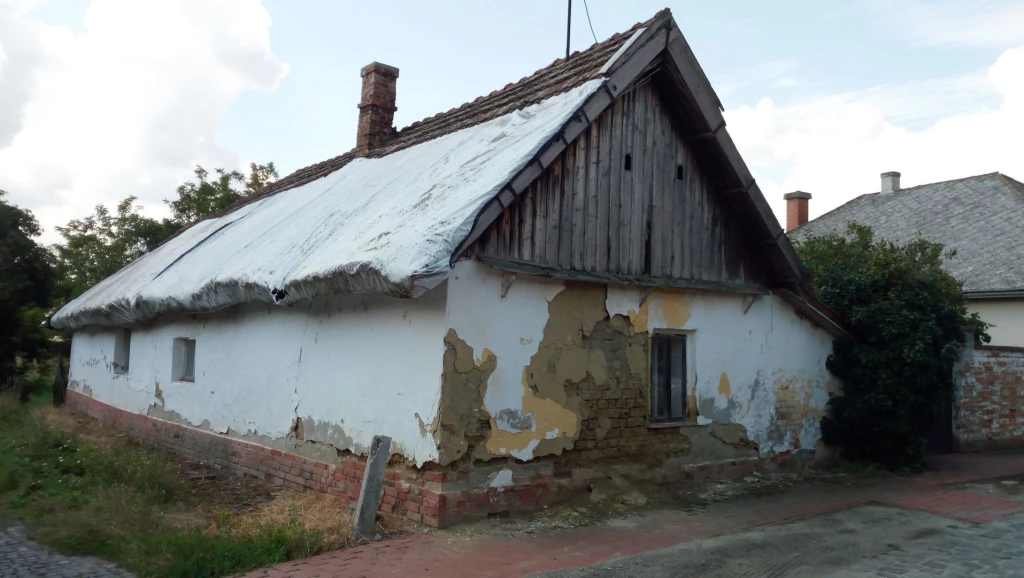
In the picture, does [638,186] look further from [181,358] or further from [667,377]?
[181,358]

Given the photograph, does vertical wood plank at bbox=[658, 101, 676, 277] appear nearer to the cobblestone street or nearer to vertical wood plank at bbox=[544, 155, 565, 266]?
vertical wood plank at bbox=[544, 155, 565, 266]

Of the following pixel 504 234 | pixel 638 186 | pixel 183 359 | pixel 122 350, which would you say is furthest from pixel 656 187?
pixel 122 350

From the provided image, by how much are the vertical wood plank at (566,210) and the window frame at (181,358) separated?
679 centimetres

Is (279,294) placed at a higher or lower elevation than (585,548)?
higher

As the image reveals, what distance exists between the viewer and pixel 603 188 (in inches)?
338

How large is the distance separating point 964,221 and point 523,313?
1618 cm

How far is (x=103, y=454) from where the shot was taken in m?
9.45

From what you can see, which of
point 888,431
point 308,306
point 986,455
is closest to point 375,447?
point 308,306

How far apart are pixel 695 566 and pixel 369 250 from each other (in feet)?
13.2

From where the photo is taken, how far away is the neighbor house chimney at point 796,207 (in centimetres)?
2677

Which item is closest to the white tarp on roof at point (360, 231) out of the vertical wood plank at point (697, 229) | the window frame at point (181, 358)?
the window frame at point (181, 358)

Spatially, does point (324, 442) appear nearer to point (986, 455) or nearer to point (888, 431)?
point (888, 431)

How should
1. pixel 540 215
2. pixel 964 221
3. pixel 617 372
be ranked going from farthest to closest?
1. pixel 964 221
2. pixel 617 372
3. pixel 540 215

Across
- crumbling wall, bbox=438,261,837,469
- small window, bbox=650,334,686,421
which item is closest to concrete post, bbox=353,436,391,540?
crumbling wall, bbox=438,261,837,469
